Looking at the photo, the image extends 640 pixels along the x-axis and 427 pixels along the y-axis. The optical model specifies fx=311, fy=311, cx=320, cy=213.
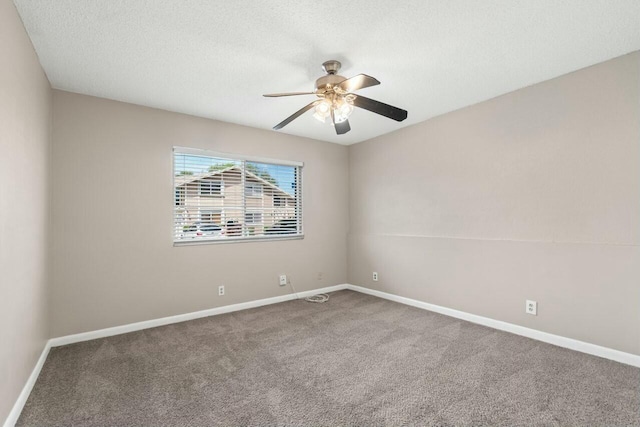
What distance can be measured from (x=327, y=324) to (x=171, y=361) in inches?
61.2

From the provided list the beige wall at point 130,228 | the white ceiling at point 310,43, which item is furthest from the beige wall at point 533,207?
the beige wall at point 130,228

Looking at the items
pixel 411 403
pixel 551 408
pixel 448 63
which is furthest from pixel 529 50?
pixel 411 403

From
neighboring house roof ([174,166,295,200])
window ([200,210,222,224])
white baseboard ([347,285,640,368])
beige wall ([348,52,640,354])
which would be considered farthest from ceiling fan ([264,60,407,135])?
white baseboard ([347,285,640,368])

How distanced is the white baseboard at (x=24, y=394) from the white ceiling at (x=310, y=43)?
233 centimetres

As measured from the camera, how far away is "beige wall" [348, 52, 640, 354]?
2469 millimetres

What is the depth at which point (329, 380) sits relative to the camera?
222 cm

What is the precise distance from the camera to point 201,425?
1.74m

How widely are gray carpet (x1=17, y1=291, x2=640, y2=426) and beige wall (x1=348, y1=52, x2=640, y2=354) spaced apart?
1.36ft

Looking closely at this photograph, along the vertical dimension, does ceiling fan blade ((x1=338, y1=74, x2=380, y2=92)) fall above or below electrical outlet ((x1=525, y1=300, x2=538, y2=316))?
above

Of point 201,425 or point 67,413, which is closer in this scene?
point 201,425

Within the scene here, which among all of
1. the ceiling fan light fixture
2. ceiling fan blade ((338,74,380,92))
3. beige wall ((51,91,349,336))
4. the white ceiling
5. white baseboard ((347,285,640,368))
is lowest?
white baseboard ((347,285,640,368))

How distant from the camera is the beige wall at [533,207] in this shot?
247 centimetres

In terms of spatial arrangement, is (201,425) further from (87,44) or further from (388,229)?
(388,229)

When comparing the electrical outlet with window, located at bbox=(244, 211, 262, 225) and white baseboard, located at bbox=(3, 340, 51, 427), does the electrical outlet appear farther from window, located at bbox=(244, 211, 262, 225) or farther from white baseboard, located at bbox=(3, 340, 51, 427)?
white baseboard, located at bbox=(3, 340, 51, 427)
